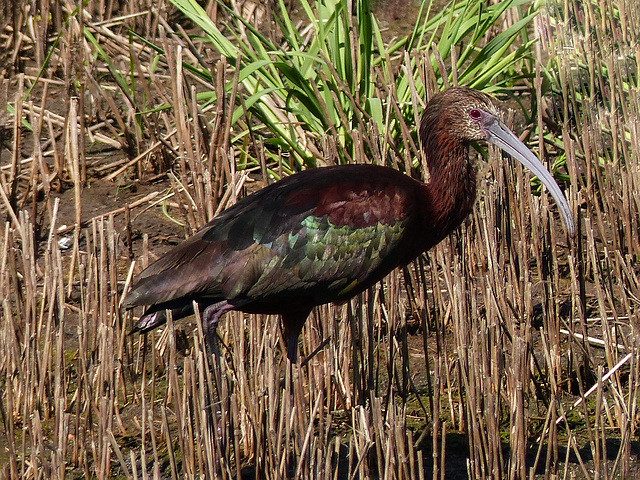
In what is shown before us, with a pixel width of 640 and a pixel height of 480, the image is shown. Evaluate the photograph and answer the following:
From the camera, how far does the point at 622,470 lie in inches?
162

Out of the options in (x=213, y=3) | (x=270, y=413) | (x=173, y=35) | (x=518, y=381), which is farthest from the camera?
(x=213, y=3)

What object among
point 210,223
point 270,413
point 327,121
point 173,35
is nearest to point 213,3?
point 173,35

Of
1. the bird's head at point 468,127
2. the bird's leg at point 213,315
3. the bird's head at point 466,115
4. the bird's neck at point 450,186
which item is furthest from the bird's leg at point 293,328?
the bird's head at point 466,115

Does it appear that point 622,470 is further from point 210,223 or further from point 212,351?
point 210,223

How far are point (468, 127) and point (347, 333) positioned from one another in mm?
1047

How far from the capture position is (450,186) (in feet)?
15.7

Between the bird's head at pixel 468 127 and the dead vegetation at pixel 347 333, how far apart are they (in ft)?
1.00

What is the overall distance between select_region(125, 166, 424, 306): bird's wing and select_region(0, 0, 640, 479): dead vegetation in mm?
230

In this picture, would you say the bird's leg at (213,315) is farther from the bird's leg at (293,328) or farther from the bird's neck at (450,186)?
the bird's neck at (450,186)

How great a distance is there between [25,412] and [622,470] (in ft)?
7.65

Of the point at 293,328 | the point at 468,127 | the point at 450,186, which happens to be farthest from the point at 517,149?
the point at 293,328

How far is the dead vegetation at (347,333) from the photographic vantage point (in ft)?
13.0

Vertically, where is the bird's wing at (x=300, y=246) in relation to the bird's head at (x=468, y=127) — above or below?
below

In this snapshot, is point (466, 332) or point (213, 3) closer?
point (466, 332)
